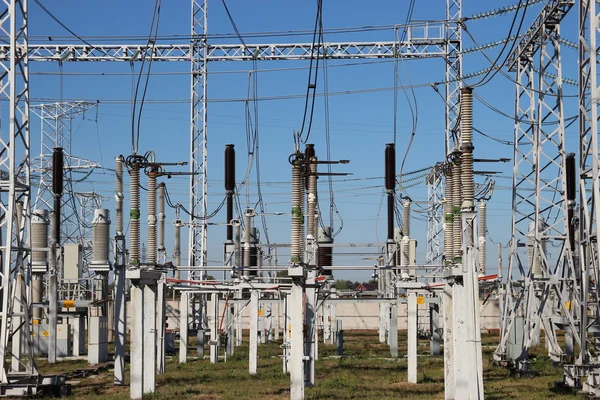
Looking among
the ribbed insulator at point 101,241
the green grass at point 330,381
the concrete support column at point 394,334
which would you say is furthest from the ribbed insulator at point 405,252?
the ribbed insulator at point 101,241

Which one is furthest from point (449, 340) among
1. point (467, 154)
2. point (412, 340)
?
point (412, 340)

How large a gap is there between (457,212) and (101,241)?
1285 centimetres

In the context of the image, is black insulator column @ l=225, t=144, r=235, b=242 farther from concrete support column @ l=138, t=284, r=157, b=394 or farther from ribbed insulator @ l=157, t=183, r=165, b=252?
concrete support column @ l=138, t=284, r=157, b=394

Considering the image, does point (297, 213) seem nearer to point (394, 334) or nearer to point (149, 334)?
point (149, 334)

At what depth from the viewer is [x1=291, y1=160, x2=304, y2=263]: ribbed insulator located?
1597 cm

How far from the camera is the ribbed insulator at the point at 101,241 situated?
983 inches

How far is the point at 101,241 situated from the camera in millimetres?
25125

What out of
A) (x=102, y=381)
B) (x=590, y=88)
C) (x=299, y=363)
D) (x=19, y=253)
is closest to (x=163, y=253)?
(x=102, y=381)

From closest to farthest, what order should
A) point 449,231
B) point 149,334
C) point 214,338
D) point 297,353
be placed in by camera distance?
point 297,353, point 449,231, point 149,334, point 214,338

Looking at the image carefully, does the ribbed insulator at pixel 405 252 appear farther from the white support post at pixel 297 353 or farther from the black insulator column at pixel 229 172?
the white support post at pixel 297 353

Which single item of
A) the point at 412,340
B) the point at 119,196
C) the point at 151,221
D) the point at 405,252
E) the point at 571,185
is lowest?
the point at 412,340

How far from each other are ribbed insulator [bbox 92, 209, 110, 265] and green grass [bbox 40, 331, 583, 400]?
2.92 metres

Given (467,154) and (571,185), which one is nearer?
(467,154)

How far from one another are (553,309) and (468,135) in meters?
12.8
